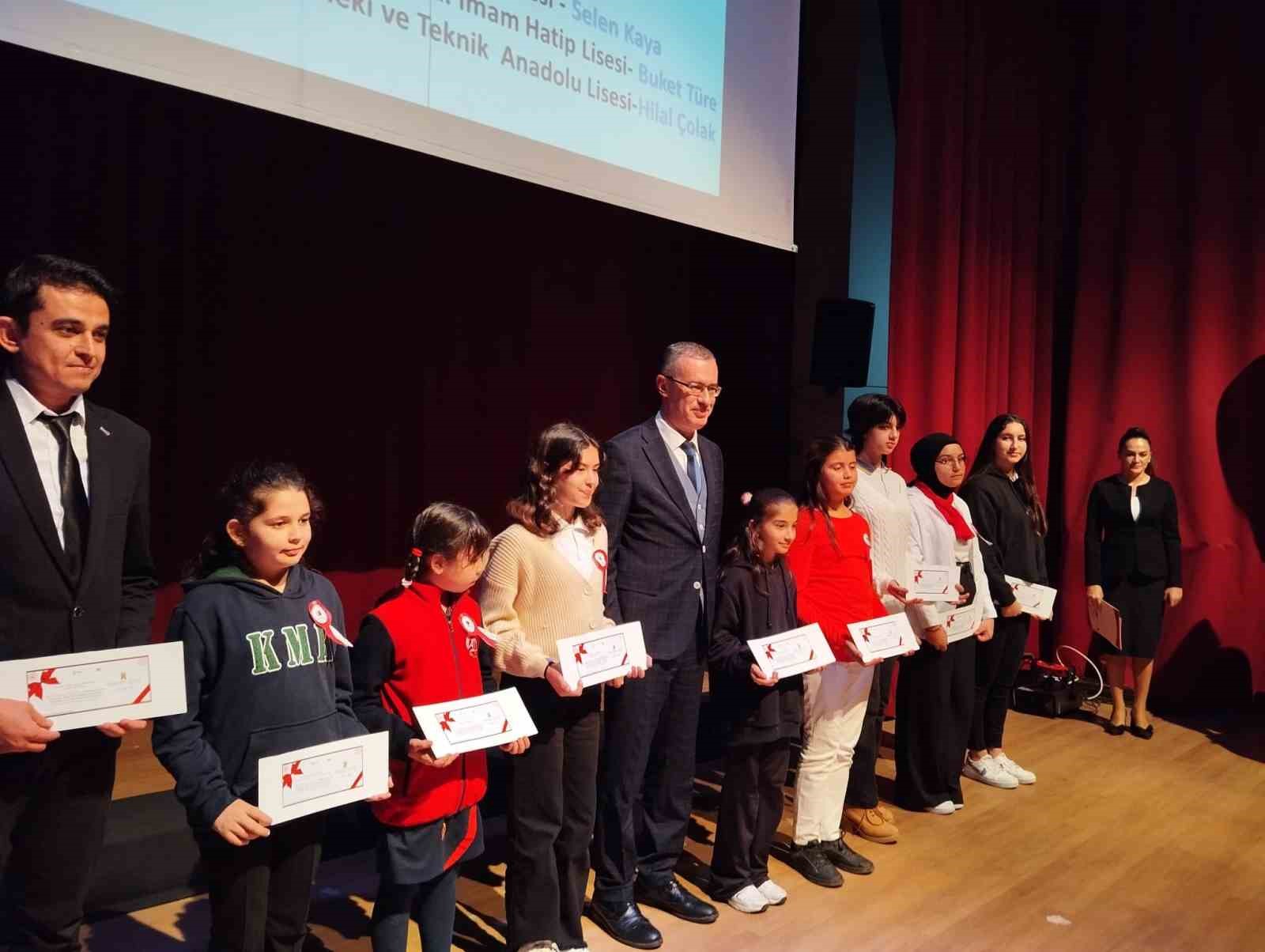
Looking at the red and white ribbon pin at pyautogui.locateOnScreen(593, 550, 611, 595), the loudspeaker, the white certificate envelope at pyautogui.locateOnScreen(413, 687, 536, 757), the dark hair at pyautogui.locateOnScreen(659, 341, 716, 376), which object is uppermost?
the loudspeaker

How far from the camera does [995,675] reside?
13.7 ft

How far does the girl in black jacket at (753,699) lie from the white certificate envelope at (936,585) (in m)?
0.66

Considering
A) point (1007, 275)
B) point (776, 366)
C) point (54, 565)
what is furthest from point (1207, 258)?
point (54, 565)

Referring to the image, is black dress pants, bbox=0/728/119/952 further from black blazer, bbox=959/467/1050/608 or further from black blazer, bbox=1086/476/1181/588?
black blazer, bbox=1086/476/1181/588

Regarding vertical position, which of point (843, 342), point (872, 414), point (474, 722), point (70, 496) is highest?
point (843, 342)

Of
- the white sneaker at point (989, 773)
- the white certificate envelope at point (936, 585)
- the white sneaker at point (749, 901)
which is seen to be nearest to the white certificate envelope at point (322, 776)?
the white sneaker at point (749, 901)

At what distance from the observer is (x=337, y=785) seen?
6.16 ft

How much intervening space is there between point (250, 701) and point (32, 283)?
2.62 feet

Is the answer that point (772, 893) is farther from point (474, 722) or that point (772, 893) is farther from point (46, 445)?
point (46, 445)

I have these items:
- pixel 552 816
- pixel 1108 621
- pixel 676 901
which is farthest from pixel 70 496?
pixel 1108 621

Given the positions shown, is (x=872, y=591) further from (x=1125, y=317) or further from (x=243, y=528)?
(x=1125, y=317)

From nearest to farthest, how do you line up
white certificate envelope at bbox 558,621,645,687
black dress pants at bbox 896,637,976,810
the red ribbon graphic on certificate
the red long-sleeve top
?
the red ribbon graphic on certificate < white certificate envelope at bbox 558,621,645,687 < the red long-sleeve top < black dress pants at bbox 896,637,976,810

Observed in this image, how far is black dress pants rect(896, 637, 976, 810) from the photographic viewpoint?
3.71 meters

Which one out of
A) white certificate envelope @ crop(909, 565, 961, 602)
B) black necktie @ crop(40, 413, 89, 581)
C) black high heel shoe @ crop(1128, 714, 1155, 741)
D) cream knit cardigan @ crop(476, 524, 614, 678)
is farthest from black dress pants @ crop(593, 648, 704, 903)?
black high heel shoe @ crop(1128, 714, 1155, 741)
